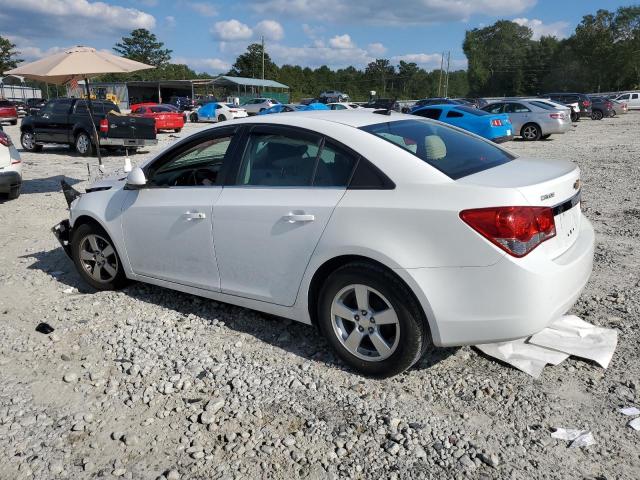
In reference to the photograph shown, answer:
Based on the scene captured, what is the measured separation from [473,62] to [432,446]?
113 meters

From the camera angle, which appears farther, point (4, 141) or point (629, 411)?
point (4, 141)

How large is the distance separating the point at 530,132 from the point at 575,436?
67.8 ft

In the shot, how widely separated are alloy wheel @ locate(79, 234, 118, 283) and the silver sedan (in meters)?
19.7

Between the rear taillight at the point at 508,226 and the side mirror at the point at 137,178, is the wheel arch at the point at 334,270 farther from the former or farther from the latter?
the side mirror at the point at 137,178

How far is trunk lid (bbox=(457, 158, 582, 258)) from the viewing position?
2982 mm

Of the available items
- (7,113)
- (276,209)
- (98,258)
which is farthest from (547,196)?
(7,113)

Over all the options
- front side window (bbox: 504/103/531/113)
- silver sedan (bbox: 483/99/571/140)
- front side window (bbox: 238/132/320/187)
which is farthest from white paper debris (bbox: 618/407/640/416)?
front side window (bbox: 504/103/531/113)

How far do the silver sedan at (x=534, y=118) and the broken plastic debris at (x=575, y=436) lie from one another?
20277 mm

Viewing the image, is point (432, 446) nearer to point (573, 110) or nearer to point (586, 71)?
point (573, 110)

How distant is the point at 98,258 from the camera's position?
198 inches

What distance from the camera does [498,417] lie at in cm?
302

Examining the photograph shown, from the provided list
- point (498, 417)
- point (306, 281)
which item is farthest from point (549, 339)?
point (306, 281)

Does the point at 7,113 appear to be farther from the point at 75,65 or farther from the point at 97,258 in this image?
the point at 97,258

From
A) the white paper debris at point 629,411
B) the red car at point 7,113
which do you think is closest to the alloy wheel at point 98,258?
the white paper debris at point 629,411
